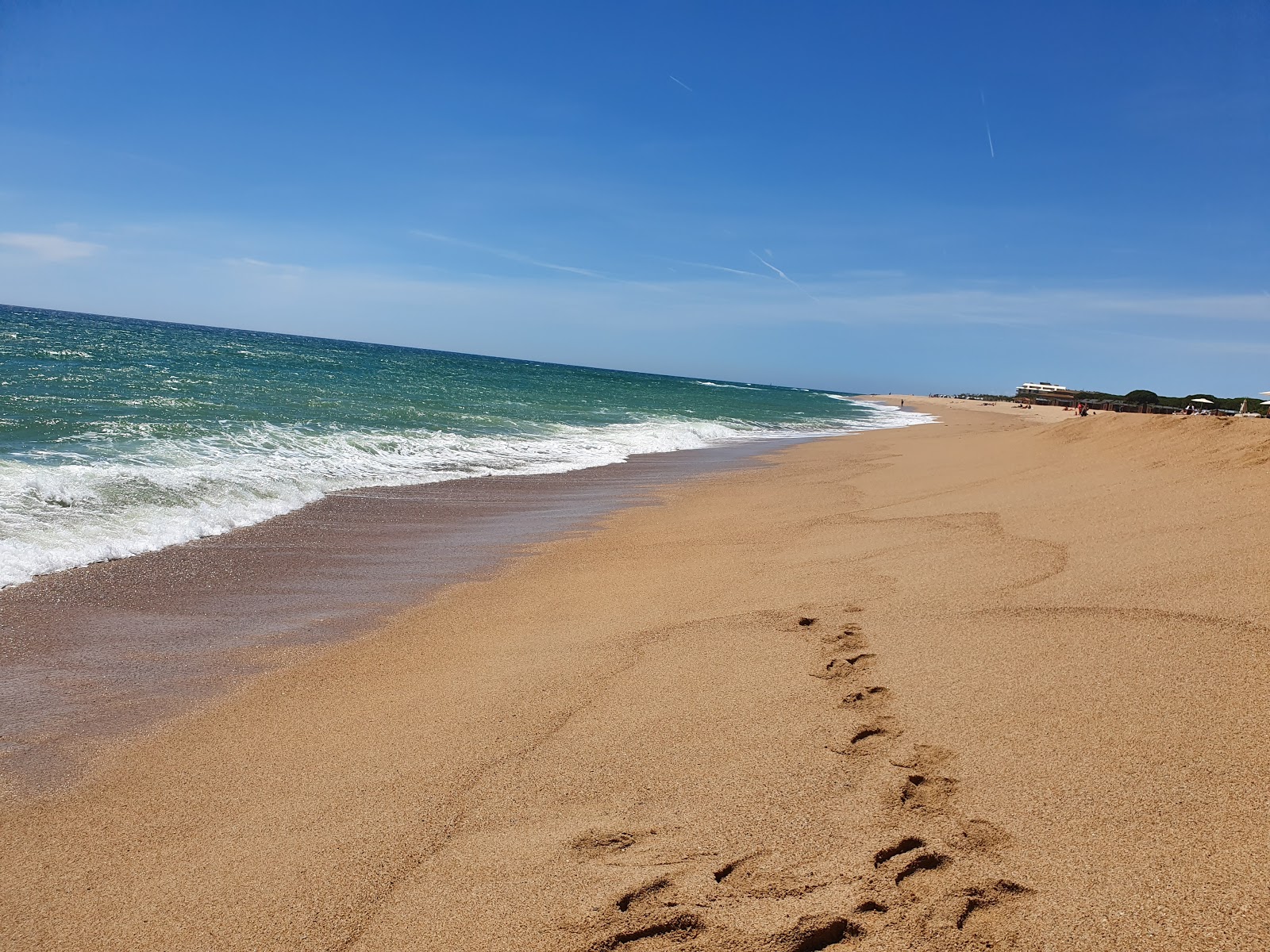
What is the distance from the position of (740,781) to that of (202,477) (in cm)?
825

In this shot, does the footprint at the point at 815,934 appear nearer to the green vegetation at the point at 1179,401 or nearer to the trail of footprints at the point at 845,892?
the trail of footprints at the point at 845,892

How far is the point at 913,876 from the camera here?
198cm

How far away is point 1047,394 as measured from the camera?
232 feet

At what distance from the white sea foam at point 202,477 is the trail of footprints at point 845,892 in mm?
5203

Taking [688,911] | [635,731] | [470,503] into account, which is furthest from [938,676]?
[470,503]

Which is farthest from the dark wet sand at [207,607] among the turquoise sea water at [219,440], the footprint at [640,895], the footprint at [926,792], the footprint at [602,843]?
the footprint at [926,792]

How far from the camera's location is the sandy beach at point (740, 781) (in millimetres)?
1922

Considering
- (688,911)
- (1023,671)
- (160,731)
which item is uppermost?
(1023,671)

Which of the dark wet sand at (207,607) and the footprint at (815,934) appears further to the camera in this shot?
the dark wet sand at (207,607)

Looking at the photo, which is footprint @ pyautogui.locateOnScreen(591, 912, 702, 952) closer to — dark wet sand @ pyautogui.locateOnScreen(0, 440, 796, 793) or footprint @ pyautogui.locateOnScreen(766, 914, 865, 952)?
footprint @ pyautogui.locateOnScreen(766, 914, 865, 952)

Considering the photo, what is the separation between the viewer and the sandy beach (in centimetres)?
192

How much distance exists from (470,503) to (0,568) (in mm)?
4813

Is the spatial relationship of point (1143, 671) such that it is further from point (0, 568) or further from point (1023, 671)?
point (0, 568)

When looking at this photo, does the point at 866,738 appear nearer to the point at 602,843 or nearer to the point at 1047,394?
the point at 602,843
